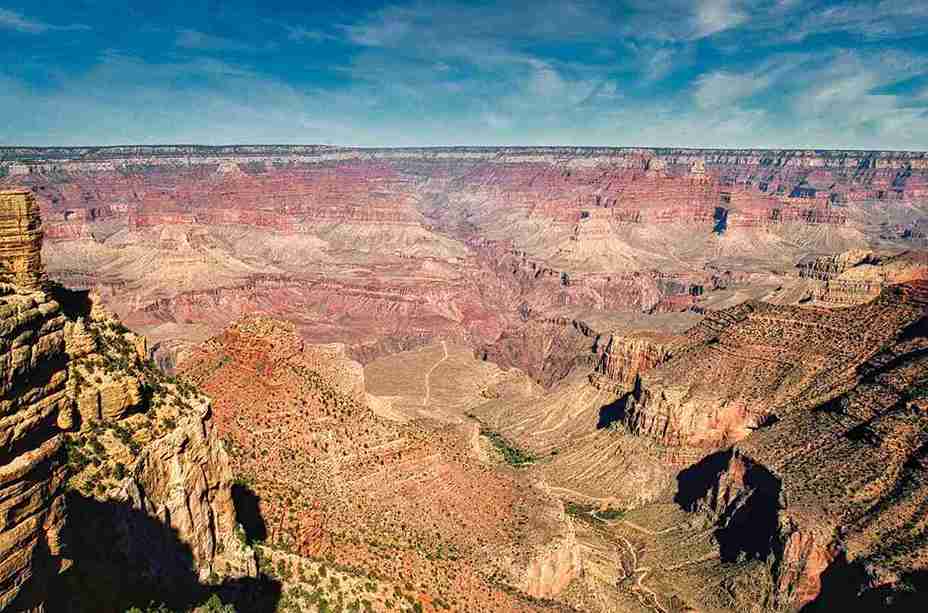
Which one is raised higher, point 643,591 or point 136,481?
point 136,481

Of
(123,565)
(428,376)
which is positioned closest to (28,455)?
(123,565)

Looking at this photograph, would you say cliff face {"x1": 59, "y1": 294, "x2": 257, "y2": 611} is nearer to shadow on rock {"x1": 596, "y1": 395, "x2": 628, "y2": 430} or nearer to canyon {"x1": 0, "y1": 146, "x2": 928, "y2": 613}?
canyon {"x1": 0, "y1": 146, "x2": 928, "y2": 613}

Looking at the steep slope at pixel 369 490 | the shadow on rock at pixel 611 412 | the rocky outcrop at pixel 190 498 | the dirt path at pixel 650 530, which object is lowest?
the dirt path at pixel 650 530

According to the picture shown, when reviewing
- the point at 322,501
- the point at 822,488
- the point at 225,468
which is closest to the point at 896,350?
the point at 822,488

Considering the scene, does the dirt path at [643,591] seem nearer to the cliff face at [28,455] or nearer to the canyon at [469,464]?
the canyon at [469,464]

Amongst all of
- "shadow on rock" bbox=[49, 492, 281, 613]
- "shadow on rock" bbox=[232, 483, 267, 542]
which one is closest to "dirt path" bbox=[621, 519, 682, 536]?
→ "shadow on rock" bbox=[232, 483, 267, 542]

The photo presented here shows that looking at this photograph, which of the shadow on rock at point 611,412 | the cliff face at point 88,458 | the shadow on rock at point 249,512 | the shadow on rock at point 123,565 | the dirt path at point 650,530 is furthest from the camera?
the shadow on rock at point 611,412

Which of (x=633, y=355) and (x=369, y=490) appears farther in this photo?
(x=633, y=355)

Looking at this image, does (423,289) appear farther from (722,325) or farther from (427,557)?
(427,557)

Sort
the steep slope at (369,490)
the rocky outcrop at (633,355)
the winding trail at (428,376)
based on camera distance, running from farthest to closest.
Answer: the winding trail at (428,376) < the rocky outcrop at (633,355) < the steep slope at (369,490)

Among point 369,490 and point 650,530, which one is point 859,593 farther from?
point 369,490

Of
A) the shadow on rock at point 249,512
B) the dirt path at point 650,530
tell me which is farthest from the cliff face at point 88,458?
the dirt path at point 650,530

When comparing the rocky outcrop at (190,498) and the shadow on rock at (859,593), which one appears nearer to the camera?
the rocky outcrop at (190,498)
